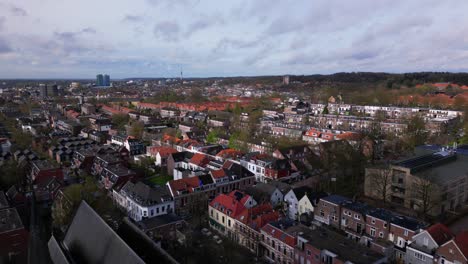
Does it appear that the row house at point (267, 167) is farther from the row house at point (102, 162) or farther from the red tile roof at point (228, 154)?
the row house at point (102, 162)

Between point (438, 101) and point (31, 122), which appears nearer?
point (31, 122)

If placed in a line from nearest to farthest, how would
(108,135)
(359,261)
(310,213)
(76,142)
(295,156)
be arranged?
1. (359,261)
2. (310,213)
3. (295,156)
4. (76,142)
5. (108,135)

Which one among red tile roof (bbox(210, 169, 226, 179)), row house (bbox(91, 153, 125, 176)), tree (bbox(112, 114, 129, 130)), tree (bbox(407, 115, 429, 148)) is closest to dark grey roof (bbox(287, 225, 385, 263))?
red tile roof (bbox(210, 169, 226, 179))

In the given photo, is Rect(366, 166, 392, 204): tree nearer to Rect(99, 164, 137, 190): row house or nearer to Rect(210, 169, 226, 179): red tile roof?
Rect(210, 169, 226, 179): red tile roof

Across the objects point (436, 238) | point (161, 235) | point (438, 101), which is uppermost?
point (438, 101)

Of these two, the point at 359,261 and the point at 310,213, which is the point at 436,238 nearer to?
the point at 359,261

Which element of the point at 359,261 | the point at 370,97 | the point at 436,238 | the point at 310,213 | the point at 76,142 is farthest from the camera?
the point at 370,97

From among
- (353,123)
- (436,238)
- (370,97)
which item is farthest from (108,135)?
(370,97)
